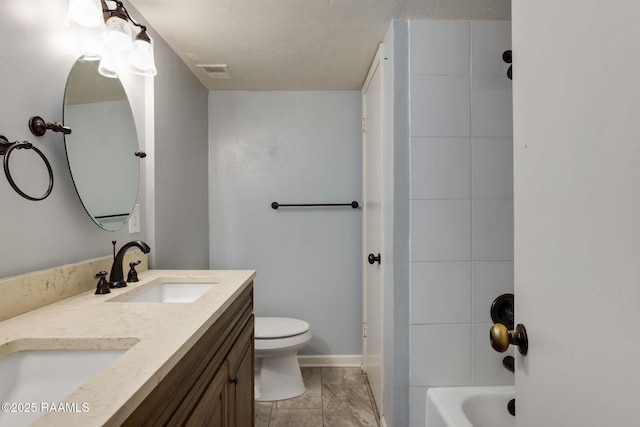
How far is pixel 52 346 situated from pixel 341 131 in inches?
88.3

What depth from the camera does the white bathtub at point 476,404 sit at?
5.02 feet

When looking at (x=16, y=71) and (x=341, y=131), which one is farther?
(x=341, y=131)

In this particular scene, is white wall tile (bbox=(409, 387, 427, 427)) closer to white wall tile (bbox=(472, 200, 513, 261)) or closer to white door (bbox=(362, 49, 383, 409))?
white door (bbox=(362, 49, 383, 409))

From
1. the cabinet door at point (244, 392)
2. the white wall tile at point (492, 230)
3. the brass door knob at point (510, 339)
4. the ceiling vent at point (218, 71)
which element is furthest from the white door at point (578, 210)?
the ceiling vent at point (218, 71)

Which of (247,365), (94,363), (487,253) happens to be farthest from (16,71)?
(487,253)

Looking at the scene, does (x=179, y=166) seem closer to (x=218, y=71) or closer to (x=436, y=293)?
(x=218, y=71)

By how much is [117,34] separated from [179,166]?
87 centimetres

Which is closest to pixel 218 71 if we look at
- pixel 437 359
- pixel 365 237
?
pixel 365 237

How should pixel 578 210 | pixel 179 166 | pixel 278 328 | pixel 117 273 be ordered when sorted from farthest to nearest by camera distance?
pixel 278 328, pixel 179 166, pixel 117 273, pixel 578 210

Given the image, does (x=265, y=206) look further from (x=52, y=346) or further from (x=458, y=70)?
(x=52, y=346)

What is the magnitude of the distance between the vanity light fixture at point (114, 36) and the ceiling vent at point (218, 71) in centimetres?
74

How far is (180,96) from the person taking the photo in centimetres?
206

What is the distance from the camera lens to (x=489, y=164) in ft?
5.48

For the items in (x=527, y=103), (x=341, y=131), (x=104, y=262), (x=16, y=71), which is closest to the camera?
(x=527, y=103)
